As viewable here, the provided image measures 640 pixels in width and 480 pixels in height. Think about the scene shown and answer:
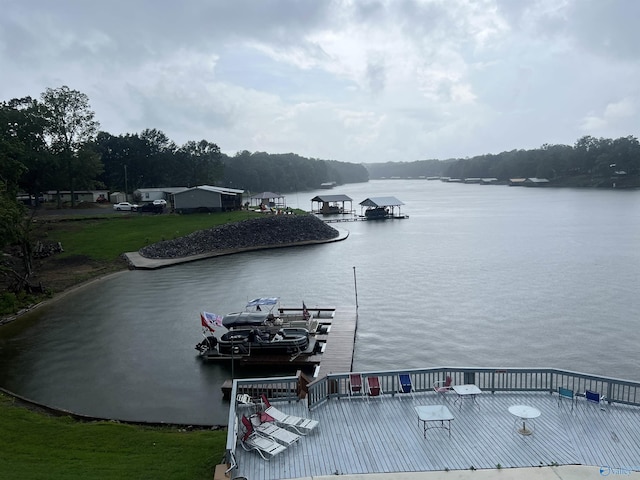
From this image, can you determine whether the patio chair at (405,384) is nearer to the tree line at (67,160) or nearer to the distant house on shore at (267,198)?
the tree line at (67,160)

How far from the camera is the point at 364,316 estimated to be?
31312mm

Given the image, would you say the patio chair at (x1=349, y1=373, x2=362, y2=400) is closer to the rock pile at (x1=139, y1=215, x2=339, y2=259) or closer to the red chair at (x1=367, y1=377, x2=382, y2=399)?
the red chair at (x1=367, y1=377, x2=382, y2=399)

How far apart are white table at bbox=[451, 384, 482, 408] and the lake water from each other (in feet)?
26.4

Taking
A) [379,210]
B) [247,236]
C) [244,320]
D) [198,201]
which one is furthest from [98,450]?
[379,210]

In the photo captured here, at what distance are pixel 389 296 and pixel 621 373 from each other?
53.3 ft

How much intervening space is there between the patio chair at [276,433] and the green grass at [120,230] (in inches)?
1608

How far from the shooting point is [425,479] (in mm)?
11141

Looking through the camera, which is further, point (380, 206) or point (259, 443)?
point (380, 206)

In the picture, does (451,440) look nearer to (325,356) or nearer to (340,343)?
(325,356)

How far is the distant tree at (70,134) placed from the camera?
7512cm

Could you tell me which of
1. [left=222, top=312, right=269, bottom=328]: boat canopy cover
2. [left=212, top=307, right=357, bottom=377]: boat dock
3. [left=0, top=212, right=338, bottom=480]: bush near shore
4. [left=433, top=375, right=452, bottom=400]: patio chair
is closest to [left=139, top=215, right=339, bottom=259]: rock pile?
[left=222, top=312, right=269, bottom=328]: boat canopy cover

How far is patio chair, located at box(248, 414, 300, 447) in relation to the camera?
12.7m

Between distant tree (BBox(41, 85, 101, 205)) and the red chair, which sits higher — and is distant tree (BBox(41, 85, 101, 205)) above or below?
above

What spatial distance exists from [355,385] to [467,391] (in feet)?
10.7
